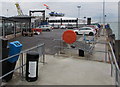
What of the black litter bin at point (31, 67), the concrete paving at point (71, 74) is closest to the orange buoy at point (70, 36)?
the concrete paving at point (71, 74)

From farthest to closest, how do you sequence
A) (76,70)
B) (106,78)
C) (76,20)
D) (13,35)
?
1. (76,20)
2. (13,35)
3. (76,70)
4. (106,78)

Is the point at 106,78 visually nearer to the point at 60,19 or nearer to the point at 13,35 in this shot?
the point at 13,35

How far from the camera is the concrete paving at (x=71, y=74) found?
170 inches

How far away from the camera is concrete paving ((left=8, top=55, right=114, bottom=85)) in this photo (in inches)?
170

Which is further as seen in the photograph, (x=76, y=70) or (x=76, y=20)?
(x=76, y=20)

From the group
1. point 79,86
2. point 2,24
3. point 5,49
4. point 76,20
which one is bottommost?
point 79,86

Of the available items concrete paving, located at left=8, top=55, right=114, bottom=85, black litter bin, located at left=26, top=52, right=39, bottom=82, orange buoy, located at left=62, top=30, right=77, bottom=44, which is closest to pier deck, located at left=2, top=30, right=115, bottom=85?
concrete paving, located at left=8, top=55, right=114, bottom=85

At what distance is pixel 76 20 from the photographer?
191 ft

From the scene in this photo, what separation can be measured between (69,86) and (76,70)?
137 cm

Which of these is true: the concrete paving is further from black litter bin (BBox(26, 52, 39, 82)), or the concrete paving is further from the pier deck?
black litter bin (BBox(26, 52, 39, 82))

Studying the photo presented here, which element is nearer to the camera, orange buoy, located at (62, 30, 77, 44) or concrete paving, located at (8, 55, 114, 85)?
concrete paving, located at (8, 55, 114, 85)

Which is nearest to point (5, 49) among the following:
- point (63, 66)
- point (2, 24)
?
point (63, 66)

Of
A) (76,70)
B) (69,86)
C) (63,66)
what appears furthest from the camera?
(63,66)

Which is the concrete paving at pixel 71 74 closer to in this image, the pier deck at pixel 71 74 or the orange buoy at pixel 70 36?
the pier deck at pixel 71 74
